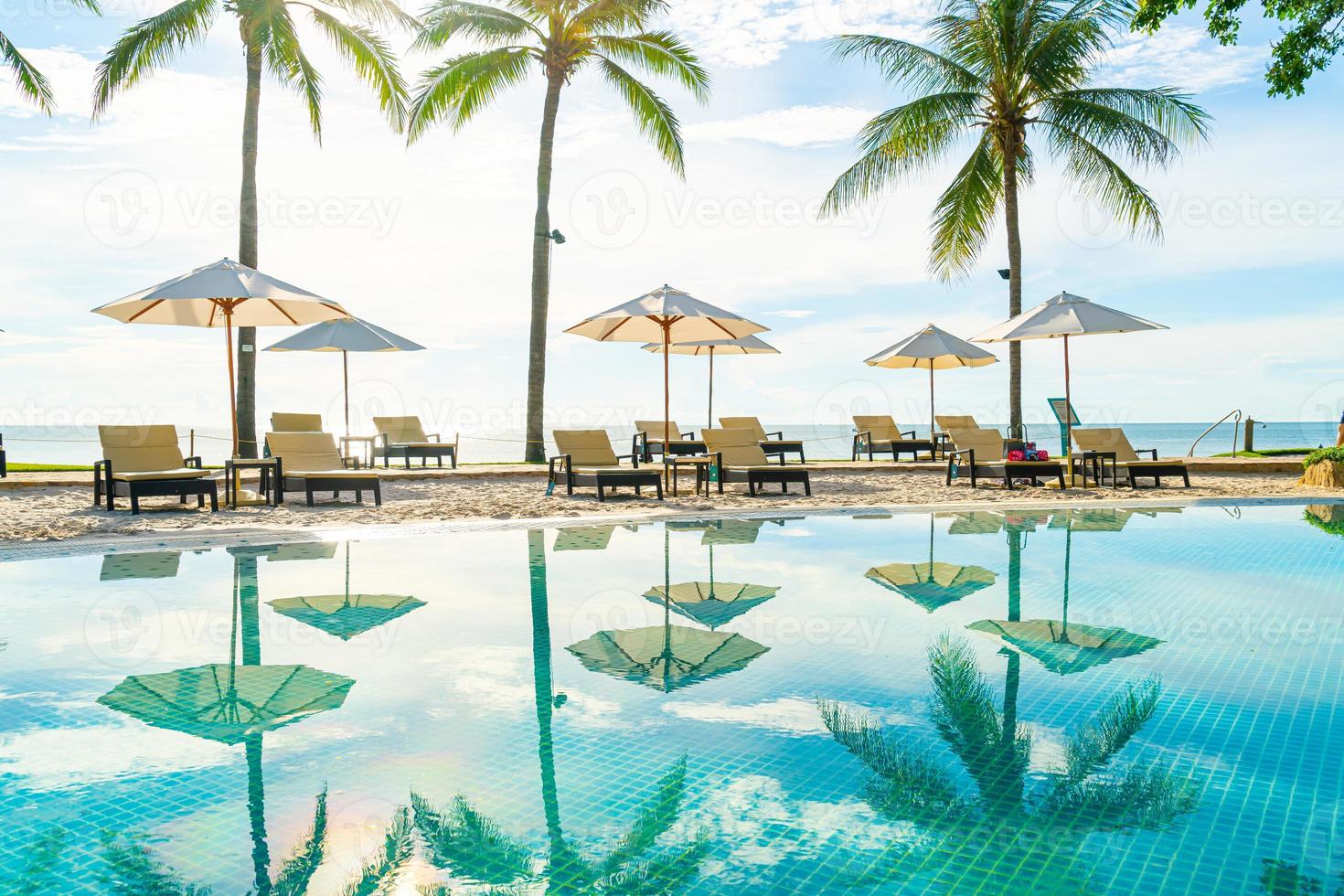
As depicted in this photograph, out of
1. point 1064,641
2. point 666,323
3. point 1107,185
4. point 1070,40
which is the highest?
point 1070,40

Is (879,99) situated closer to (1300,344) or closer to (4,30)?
(4,30)

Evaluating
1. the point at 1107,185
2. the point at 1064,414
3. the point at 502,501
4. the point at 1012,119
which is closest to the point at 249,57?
the point at 502,501

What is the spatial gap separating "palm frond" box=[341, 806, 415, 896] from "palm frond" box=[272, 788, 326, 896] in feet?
0.41

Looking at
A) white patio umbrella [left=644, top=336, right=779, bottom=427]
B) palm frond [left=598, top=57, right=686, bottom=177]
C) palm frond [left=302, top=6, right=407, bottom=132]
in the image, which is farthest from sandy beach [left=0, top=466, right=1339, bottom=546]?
palm frond [left=302, top=6, right=407, bottom=132]

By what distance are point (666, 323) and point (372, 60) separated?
25.5 feet

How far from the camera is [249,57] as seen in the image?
1485 cm

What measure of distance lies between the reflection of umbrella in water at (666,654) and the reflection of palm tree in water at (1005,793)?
0.77 metres

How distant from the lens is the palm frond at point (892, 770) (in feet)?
9.55

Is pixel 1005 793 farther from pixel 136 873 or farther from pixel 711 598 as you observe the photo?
pixel 711 598

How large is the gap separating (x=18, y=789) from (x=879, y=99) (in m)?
18.6

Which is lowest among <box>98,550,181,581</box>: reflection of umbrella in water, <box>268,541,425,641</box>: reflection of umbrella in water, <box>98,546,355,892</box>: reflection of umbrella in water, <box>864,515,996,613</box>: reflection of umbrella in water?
<box>98,546,355,892</box>: reflection of umbrella in water

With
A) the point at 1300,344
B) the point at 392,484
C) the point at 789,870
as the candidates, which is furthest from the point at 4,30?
the point at 1300,344

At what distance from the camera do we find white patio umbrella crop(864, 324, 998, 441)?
1725 cm

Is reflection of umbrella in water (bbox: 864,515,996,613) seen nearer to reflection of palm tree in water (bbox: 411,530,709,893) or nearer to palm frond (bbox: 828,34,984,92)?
reflection of palm tree in water (bbox: 411,530,709,893)
